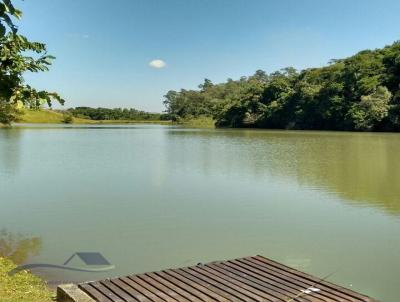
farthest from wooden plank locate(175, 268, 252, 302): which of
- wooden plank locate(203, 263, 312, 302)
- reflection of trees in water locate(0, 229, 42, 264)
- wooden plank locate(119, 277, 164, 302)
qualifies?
reflection of trees in water locate(0, 229, 42, 264)

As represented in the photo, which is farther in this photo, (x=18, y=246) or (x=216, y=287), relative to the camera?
(x=18, y=246)

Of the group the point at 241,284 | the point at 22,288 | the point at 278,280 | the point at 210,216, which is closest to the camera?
the point at 241,284

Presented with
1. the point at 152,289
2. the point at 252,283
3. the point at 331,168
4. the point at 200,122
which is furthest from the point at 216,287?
the point at 200,122

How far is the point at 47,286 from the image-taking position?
6074 millimetres

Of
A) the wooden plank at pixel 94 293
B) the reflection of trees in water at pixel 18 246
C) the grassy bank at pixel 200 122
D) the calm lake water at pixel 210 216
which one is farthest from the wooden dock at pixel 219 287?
the grassy bank at pixel 200 122

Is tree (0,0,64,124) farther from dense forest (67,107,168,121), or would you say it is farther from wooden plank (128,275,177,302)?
dense forest (67,107,168,121)

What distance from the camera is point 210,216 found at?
10570 mm

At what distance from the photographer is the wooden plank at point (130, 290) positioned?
4.70 meters

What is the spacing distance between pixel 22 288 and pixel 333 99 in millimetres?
59734

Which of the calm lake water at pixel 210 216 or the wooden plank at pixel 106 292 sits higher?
the wooden plank at pixel 106 292

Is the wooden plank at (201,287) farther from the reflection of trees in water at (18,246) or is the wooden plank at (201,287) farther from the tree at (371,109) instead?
the tree at (371,109)

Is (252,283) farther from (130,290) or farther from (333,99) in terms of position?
(333,99)

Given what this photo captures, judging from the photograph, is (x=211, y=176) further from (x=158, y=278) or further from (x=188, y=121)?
(x=188, y=121)

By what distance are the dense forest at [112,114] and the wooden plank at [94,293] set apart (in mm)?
129984
